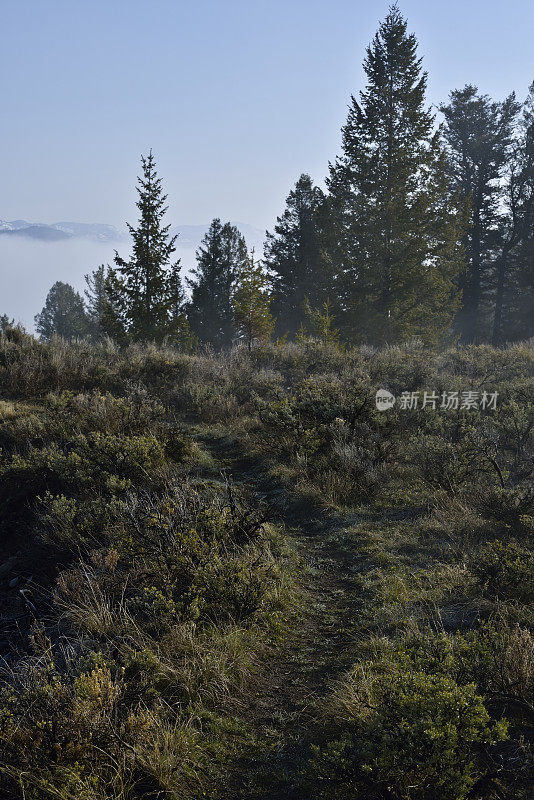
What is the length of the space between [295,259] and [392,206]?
14543 mm

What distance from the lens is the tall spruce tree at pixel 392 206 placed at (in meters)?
18.9

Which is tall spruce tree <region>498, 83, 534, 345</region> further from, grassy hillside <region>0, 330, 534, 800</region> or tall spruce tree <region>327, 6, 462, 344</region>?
grassy hillside <region>0, 330, 534, 800</region>

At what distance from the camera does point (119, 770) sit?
227 cm

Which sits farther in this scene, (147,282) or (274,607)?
(147,282)

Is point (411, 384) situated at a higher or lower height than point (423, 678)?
higher

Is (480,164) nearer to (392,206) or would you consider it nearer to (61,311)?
(392,206)

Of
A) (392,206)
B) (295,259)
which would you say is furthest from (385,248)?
(295,259)

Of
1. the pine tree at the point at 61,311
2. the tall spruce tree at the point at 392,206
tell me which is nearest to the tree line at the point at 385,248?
the tall spruce tree at the point at 392,206

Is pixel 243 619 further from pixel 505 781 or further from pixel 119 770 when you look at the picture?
pixel 505 781

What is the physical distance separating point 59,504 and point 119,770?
116 inches

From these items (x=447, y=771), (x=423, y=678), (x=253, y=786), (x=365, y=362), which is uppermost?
(x=365, y=362)

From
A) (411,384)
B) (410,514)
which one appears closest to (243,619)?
(410,514)

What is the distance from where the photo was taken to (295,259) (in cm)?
3281

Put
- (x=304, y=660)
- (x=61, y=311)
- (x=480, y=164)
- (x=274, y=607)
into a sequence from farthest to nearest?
(x=61, y=311)
(x=480, y=164)
(x=274, y=607)
(x=304, y=660)
